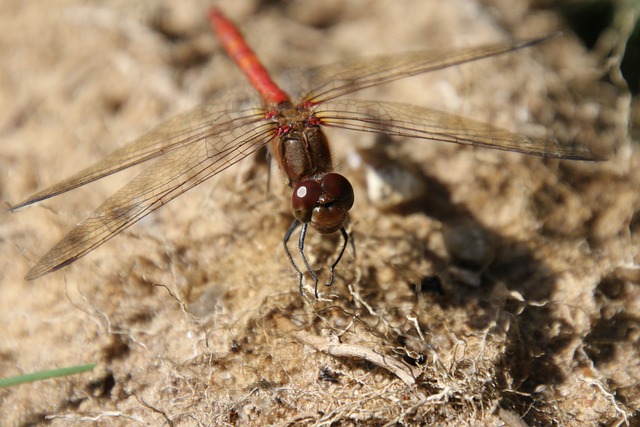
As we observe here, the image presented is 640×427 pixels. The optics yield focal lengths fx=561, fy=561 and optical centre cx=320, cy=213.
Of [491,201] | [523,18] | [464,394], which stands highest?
[523,18]

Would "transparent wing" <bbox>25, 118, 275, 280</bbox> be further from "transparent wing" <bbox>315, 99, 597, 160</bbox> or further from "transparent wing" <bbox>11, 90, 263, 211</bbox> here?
"transparent wing" <bbox>315, 99, 597, 160</bbox>

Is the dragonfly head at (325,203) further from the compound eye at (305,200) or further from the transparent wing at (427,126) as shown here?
the transparent wing at (427,126)

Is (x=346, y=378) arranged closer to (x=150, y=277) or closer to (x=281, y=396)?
(x=281, y=396)

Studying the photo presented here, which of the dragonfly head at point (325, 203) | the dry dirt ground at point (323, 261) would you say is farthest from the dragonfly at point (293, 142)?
the dry dirt ground at point (323, 261)

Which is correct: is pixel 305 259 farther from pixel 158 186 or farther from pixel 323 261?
pixel 158 186

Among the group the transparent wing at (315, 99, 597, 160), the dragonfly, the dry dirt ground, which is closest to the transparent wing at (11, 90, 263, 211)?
the dragonfly

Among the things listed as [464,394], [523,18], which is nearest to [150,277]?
[464,394]
